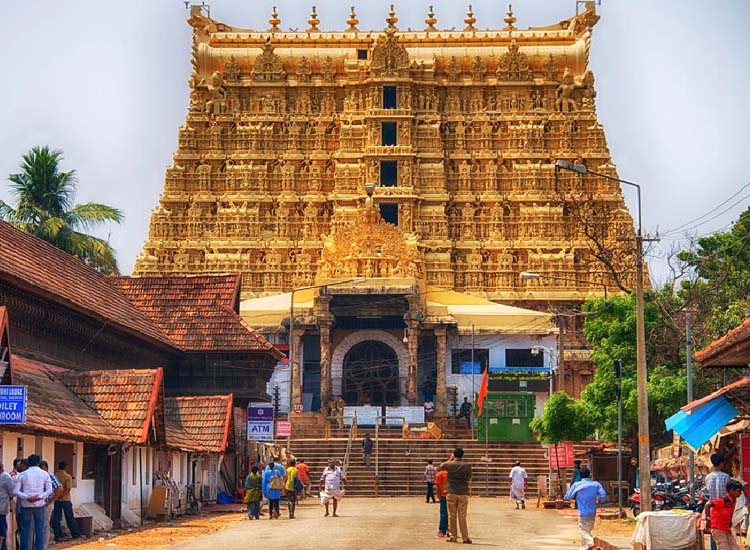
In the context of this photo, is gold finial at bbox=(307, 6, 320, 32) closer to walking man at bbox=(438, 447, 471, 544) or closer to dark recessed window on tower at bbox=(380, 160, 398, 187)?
dark recessed window on tower at bbox=(380, 160, 398, 187)

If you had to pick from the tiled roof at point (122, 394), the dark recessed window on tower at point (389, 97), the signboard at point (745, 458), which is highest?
the dark recessed window on tower at point (389, 97)

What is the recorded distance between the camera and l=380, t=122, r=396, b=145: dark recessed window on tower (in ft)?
280

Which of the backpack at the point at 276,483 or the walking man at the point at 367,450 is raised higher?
the walking man at the point at 367,450

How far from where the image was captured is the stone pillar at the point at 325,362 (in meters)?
70.6

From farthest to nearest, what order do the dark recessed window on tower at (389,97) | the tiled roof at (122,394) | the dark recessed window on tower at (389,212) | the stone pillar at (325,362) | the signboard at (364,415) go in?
1. the dark recessed window on tower at (389,97)
2. the dark recessed window on tower at (389,212)
3. the stone pillar at (325,362)
4. the signboard at (364,415)
5. the tiled roof at (122,394)

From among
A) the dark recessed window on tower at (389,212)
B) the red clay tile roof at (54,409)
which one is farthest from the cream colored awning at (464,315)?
the red clay tile roof at (54,409)

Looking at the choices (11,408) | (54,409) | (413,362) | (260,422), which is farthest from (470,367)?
(11,408)

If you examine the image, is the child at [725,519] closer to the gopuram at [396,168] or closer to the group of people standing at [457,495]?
the group of people standing at [457,495]

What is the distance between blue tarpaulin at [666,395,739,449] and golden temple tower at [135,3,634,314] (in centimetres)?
4919

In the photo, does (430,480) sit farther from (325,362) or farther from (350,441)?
(325,362)

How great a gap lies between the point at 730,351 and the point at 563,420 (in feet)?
67.9

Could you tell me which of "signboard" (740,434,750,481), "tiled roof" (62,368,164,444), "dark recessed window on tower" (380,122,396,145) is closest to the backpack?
"tiled roof" (62,368,164,444)

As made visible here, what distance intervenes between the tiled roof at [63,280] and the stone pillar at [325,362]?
2064cm

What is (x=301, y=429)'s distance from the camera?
6444 cm
